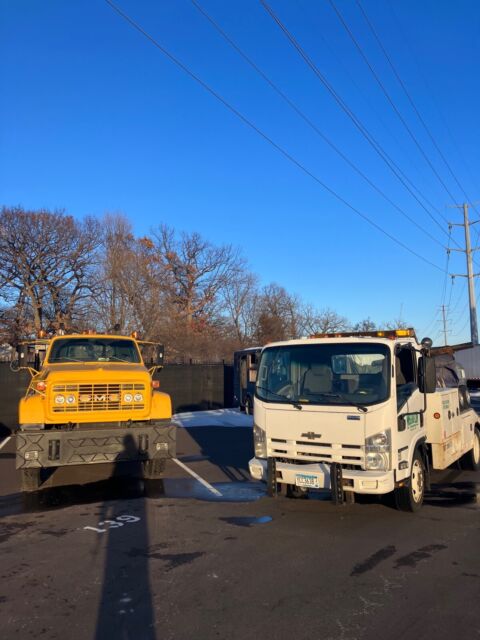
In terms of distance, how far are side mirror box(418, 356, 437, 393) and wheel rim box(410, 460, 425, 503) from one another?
3.38 ft

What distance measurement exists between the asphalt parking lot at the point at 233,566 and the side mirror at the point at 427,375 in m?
1.71

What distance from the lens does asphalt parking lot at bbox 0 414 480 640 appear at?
165 inches

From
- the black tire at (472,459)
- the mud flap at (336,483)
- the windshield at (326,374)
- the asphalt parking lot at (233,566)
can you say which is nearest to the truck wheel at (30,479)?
the asphalt parking lot at (233,566)

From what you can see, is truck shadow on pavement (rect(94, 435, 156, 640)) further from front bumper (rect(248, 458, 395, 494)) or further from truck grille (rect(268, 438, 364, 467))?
truck grille (rect(268, 438, 364, 467))

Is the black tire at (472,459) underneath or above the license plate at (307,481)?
underneath

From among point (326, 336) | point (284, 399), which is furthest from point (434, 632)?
point (326, 336)

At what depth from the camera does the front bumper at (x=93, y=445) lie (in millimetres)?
8352

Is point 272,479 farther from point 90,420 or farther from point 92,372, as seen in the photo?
point 92,372

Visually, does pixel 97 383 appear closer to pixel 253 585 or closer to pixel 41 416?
pixel 41 416

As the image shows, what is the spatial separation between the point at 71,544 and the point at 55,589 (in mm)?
1379

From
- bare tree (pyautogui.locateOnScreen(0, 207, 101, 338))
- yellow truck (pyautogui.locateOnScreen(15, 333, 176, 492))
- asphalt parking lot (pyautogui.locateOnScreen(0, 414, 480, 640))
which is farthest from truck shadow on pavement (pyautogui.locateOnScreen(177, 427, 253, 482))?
bare tree (pyautogui.locateOnScreen(0, 207, 101, 338))

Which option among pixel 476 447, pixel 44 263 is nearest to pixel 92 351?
pixel 476 447

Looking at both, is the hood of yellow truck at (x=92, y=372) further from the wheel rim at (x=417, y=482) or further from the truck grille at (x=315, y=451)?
the wheel rim at (x=417, y=482)

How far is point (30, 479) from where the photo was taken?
9.06 m
